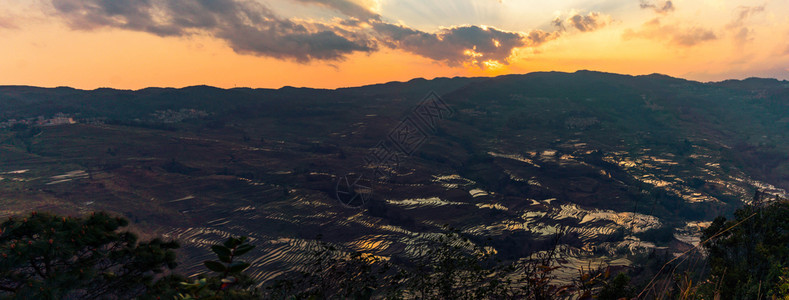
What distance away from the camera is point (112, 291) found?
650cm

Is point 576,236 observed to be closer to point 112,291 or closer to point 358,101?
point 112,291

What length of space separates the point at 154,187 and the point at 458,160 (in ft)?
210

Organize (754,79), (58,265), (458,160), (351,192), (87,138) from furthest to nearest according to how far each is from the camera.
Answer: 1. (754,79)
2. (458,160)
3. (87,138)
4. (351,192)
5. (58,265)

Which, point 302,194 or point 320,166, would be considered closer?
point 302,194

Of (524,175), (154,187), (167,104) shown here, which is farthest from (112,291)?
(167,104)

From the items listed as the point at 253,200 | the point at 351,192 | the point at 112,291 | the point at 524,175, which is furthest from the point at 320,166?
the point at 112,291

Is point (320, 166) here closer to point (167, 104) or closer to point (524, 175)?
point (524, 175)

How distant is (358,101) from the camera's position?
167 meters

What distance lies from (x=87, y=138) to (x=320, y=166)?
176 ft

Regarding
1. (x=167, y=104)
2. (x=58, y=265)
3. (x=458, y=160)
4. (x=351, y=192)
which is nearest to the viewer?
(x=58, y=265)

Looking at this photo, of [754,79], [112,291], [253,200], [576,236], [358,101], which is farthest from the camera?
[754,79]

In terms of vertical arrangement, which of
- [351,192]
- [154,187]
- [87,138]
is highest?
[87,138]

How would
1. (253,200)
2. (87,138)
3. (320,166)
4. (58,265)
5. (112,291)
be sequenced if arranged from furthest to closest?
(87,138), (320,166), (253,200), (112,291), (58,265)

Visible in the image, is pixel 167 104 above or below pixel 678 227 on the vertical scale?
above
